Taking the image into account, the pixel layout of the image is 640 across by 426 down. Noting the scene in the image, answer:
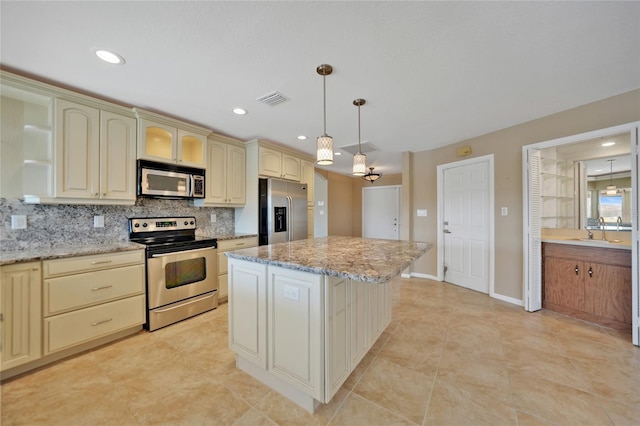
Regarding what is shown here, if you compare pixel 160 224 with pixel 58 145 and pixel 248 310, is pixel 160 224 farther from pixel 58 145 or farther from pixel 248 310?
pixel 248 310

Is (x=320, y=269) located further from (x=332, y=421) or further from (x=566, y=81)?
(x=566, y=81)

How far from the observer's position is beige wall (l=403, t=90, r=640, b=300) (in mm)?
2443

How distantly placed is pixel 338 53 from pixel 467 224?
3292 mm

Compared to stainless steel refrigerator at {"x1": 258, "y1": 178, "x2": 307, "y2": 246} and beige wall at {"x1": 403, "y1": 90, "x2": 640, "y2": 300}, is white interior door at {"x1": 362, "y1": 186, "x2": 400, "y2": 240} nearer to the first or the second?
beige wall at {"x1": 403, "y1": 90, "x2": 640, "y2": 300}

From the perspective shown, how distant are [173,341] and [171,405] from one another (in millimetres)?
878

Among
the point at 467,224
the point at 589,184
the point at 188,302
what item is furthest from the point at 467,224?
the point at 188,302


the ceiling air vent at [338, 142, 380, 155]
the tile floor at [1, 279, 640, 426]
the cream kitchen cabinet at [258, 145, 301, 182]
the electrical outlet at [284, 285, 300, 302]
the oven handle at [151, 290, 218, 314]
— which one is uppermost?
the ceiling air vent at [338, 142, 380, 155]

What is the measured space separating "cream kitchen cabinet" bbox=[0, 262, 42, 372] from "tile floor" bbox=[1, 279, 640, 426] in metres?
0.18

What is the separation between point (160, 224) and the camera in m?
2.93

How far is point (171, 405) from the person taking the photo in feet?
5.01

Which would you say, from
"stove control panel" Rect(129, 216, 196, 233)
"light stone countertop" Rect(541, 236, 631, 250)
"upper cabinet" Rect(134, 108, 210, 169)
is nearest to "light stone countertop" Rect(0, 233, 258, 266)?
"stove control panel" Rect(129, 216, 196, 233)

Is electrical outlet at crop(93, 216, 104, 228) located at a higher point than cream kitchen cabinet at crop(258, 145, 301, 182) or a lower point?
lower

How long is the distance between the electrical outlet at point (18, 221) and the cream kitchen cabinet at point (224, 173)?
149 cm

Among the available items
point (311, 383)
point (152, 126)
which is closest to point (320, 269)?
point (311, 383)
